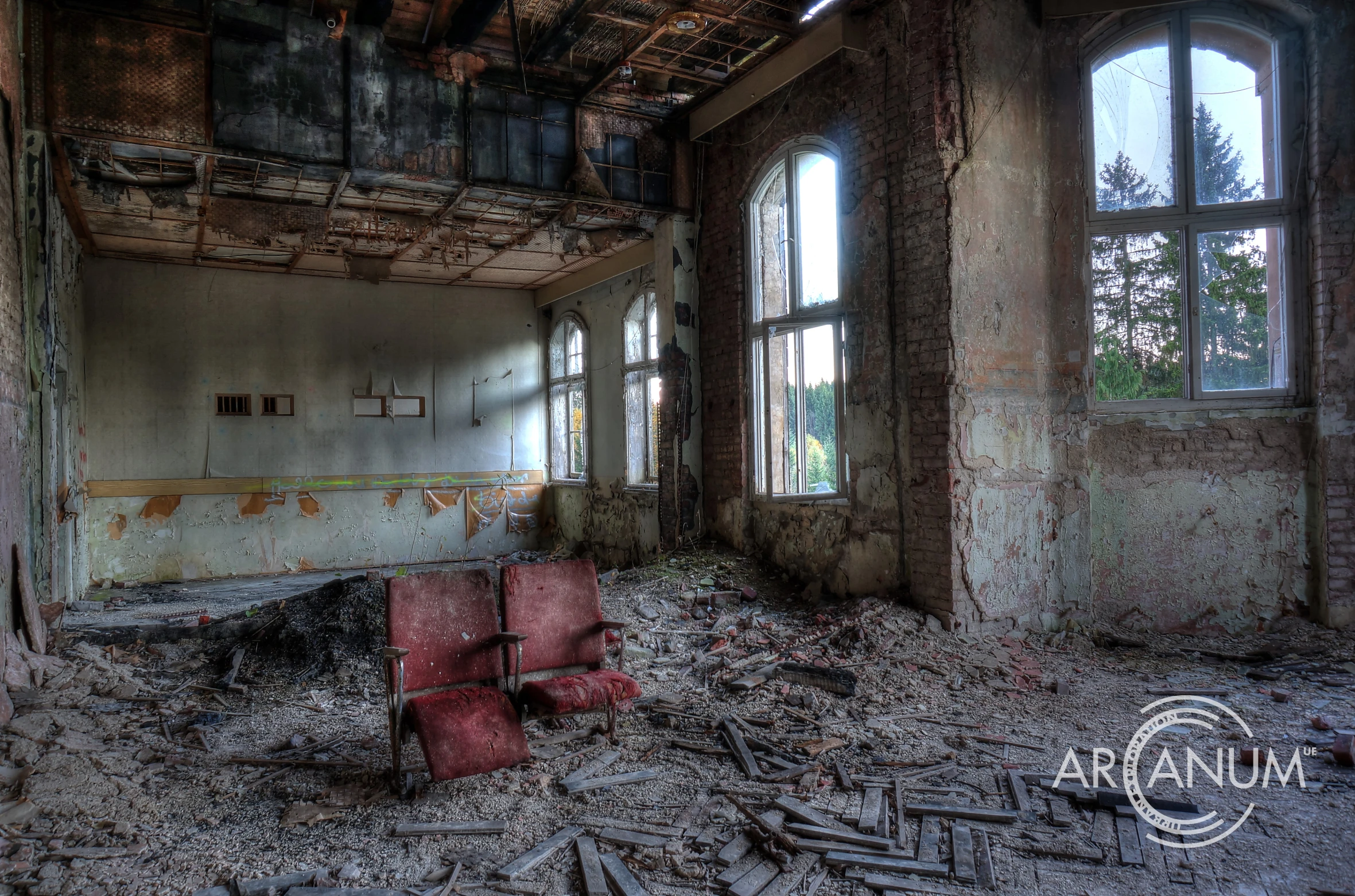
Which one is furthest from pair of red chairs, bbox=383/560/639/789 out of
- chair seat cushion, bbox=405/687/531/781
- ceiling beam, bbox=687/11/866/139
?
ceiling beam, bbox=687/11/866/139

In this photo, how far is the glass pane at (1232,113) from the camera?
6.08m

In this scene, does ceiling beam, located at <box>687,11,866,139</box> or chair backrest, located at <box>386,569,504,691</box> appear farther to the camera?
ceiling beam, located at <box>687,11,866,139</box>

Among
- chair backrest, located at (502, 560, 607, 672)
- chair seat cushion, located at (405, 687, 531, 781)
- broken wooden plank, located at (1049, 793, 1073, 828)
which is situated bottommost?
broken wooden plank, located at (1049, 793, 1073, 828)

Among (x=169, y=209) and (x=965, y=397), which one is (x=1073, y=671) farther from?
(x=169, y=209)

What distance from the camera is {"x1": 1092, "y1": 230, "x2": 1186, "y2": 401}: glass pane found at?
6.22 metres

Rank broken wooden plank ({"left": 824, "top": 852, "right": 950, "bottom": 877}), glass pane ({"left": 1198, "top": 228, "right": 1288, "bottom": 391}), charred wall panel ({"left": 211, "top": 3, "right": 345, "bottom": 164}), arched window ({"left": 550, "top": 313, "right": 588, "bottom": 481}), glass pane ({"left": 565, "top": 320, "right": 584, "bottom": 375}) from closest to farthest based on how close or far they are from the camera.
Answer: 1. broken wooden plank ({"left": 824, "top": 852, "right": 950, "bottom": 877})
2. glass pane ({"left": 1198, "top": 228, "right": 1288, "bottom": 391})
3. charred wall panel ({"left": 211, "top": 3, "right": 345, "bottom": 164})
4. arched window ({"left": 550, "top": 313, "right": 588, "bottom": 481})
5. glass pane ({"left": 565, "top": 320, "right": 584, "bottom": 375})

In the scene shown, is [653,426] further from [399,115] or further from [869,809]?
[869,809]

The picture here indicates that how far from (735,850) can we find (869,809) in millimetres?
678

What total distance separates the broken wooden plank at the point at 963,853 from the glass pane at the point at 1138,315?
4205 millimetres

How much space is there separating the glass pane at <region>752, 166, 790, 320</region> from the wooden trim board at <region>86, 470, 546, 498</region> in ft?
20.3

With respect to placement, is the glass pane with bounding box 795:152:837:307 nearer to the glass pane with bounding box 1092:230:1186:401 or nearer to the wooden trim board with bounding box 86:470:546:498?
the glass pane with bounding box 1092:230:1186:401

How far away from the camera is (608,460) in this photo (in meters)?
11.4

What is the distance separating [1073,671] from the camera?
545 cm

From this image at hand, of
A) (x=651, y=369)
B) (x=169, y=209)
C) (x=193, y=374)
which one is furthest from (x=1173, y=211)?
(x=193, y=374)
